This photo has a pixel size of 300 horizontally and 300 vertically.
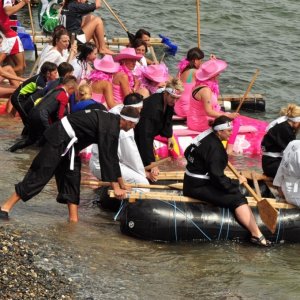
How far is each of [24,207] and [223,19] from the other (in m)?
13.0

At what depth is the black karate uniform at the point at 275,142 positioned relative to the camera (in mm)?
10086

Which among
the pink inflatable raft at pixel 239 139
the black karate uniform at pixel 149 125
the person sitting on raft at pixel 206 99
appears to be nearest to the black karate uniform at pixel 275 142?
the black karate uniform at pixel 149 125

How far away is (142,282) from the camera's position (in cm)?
797

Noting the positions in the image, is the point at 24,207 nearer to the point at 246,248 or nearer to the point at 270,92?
the point at 246,248

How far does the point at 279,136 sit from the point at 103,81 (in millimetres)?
2848

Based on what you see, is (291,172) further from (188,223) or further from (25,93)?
(25,93)

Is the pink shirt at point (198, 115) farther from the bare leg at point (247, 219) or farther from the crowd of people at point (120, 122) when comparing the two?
the bare leg at point (247, 219)

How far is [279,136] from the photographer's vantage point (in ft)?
33.3

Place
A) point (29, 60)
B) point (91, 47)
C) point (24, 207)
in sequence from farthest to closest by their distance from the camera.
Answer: point (29, 60) < point (91, 47) < point (24, 207)

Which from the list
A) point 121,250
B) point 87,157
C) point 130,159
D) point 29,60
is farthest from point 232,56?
point 121,250

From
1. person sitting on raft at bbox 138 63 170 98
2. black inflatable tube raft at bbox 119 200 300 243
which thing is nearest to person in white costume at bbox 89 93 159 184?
black inflatable tube raft at bbox 119 200 300 243

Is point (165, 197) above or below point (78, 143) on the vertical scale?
below

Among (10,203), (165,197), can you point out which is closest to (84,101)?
(165,197)

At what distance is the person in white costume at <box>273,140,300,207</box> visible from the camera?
9438 mm
